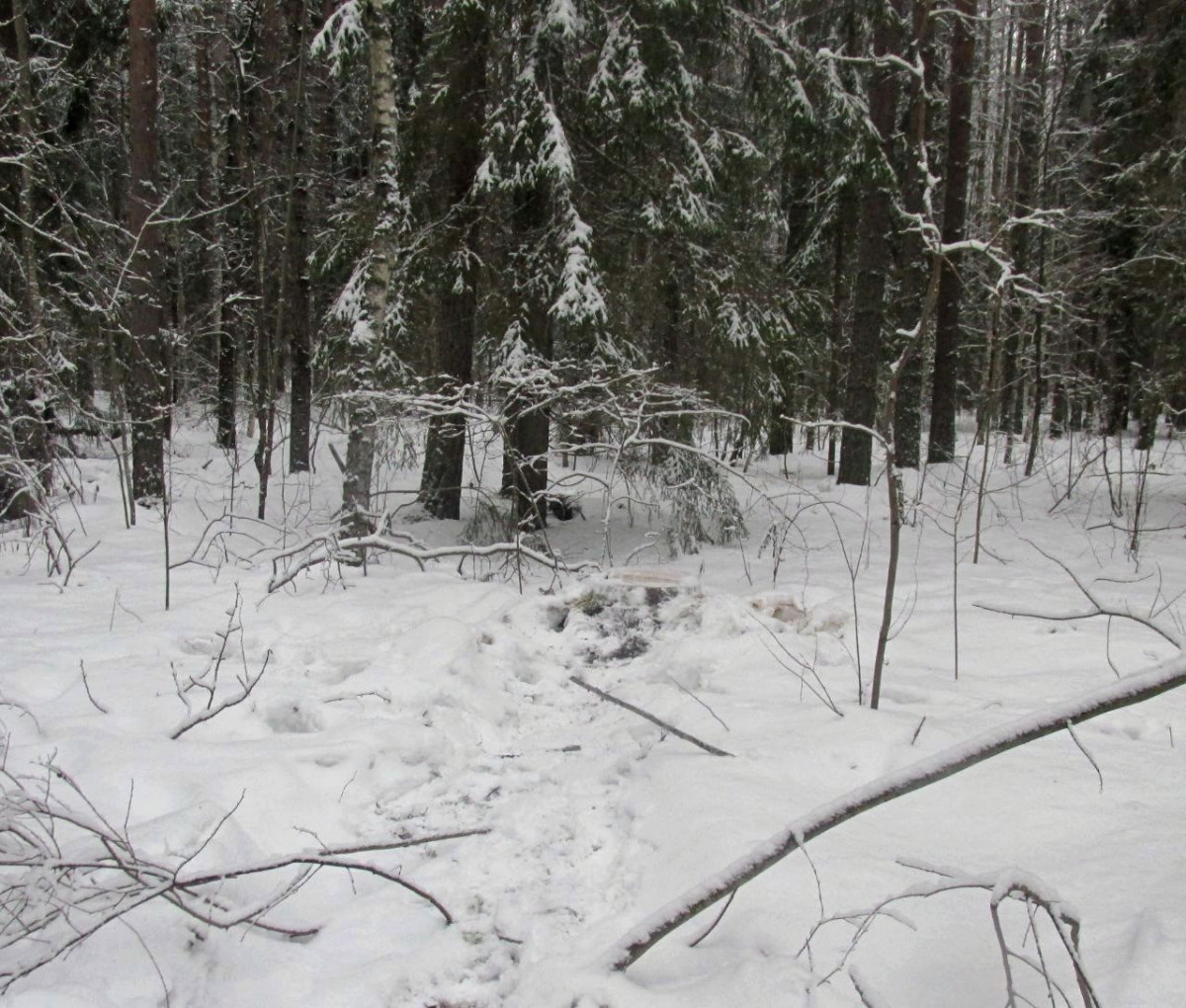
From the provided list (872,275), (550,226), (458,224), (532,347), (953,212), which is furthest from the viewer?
(953,212)

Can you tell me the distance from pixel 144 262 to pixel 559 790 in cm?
879

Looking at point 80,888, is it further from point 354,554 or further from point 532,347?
point 532,347

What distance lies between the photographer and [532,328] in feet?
26.0

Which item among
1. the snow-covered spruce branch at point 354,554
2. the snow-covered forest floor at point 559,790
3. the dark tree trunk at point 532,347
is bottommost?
the snow-covered forest floor at point 559,790

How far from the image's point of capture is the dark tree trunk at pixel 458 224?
308 inches

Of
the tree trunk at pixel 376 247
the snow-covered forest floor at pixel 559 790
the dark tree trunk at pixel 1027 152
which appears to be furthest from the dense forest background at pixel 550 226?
the snow-covered forest floor at pixel 559 790

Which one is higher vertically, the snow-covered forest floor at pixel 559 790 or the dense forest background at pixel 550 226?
the dense forest background at pixel 550 226

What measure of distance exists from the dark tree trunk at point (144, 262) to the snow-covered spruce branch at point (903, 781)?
8.59 metres

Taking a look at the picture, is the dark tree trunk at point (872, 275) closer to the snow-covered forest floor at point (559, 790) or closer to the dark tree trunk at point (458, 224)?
the snow-covered forest floor at point (559, 790)

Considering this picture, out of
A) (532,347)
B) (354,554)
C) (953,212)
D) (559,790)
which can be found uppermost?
(953,212)

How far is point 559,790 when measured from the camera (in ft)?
10.0

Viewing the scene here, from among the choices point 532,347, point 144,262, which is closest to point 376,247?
point 532,347

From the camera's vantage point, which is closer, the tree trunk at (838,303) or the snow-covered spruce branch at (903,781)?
the snow-covered spruce branch at (903,781)

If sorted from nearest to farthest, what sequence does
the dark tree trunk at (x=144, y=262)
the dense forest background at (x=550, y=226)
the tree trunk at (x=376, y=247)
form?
the tree trunk at (x=376, y=247) < the dense forest background at (x=550, y=226) < the dark tree trunk at (x=144, y=262)
